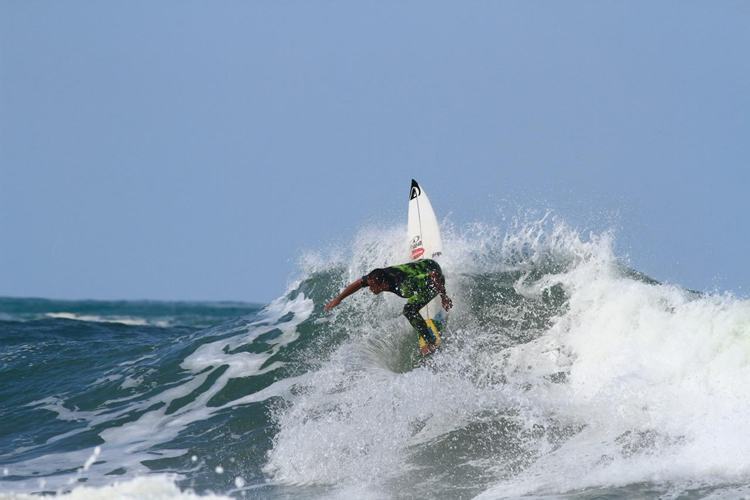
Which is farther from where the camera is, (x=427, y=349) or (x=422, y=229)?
(x=422, y=229)

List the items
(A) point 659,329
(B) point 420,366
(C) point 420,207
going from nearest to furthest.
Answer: (A) point 659,329 < (B) point 420,366 < (C) point 420,207

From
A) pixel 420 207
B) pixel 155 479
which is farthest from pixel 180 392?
pixel 420 207

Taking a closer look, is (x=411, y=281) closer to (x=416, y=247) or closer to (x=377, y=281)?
(x=377, y=281)

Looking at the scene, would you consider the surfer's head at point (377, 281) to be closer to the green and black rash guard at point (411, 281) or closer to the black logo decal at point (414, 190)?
the green and black rash guard at point (411, 281)

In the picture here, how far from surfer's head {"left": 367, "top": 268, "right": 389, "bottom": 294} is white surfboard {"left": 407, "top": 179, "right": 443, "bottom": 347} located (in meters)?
1.57

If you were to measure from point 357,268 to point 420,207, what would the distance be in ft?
4.45

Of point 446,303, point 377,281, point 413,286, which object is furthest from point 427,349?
point 377,281

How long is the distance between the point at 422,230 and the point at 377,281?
1938mm

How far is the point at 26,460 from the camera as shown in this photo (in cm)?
766

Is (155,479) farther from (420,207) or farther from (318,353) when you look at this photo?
(420,207)

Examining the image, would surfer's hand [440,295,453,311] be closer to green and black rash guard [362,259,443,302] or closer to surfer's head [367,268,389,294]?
green and black rash guard [362,259,443,302]

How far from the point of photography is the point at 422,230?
10.3m

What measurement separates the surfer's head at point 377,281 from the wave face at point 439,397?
788 millimetres

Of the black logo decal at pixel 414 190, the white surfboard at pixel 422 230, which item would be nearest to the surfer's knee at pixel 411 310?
the white surfboard at pixel 422 230
